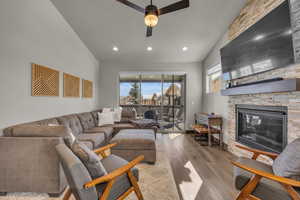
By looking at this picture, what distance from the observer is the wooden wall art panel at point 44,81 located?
2.43 meters

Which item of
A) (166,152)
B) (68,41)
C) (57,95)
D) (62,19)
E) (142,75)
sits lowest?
(166,152)

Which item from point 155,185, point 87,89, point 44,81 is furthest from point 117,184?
point 87,89

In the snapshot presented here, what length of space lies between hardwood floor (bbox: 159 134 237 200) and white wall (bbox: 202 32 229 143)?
2.89 ft

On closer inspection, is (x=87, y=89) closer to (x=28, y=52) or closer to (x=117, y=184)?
(x=28, y=52)

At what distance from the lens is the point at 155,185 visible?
78.6 inches

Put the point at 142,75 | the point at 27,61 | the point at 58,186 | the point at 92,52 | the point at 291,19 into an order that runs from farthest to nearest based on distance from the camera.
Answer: the point at 142,75, the point at 92,52, the point at 27,61, the point at 291,19, the point at 58,186

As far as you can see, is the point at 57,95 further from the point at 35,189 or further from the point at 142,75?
the point at 142,75

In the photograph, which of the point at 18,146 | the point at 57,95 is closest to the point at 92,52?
the point at 57,95

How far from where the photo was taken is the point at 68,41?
3441 mm

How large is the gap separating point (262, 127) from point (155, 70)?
3750 mm

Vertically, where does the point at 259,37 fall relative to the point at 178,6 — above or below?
below

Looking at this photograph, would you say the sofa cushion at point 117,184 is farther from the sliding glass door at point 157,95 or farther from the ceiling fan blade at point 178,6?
the sliding glass door at point 157,95

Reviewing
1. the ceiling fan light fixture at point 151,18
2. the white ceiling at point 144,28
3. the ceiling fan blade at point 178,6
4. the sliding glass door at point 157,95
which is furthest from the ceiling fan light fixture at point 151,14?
the sliding glass door at point 157,95

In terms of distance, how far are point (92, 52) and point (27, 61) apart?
8.68 feet
